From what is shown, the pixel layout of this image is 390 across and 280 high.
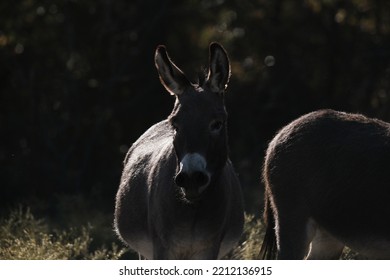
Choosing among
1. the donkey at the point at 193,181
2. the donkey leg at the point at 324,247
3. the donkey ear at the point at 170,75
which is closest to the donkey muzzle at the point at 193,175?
the donkey at the point at 193,181

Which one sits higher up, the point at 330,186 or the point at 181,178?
the point at 181,178

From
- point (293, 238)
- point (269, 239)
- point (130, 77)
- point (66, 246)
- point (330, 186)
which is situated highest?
point (330, 186)

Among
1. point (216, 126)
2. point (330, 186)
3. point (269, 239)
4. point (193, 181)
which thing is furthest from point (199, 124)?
point (269, 239)

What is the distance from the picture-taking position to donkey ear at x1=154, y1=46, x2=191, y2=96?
6.59 meters

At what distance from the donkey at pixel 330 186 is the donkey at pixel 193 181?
395mm

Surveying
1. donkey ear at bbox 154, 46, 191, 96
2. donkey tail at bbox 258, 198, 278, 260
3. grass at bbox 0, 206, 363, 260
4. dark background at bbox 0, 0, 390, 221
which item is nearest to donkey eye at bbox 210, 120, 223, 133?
donkey ear at bbox 154, 46, 191, 96

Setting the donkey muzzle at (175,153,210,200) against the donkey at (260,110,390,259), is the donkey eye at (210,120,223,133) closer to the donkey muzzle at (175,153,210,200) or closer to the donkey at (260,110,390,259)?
the donkey muzzle at (175,153,210,200)

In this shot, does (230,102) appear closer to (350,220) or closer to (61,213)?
(61,213)

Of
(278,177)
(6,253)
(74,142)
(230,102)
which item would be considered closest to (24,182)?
(74,142)

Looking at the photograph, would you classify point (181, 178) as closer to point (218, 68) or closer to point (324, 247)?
point (218, 68)

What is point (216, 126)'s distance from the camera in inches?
250

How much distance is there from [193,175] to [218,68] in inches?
37.3

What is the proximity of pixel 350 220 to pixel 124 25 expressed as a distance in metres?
9.59

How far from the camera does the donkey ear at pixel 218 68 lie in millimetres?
6570
